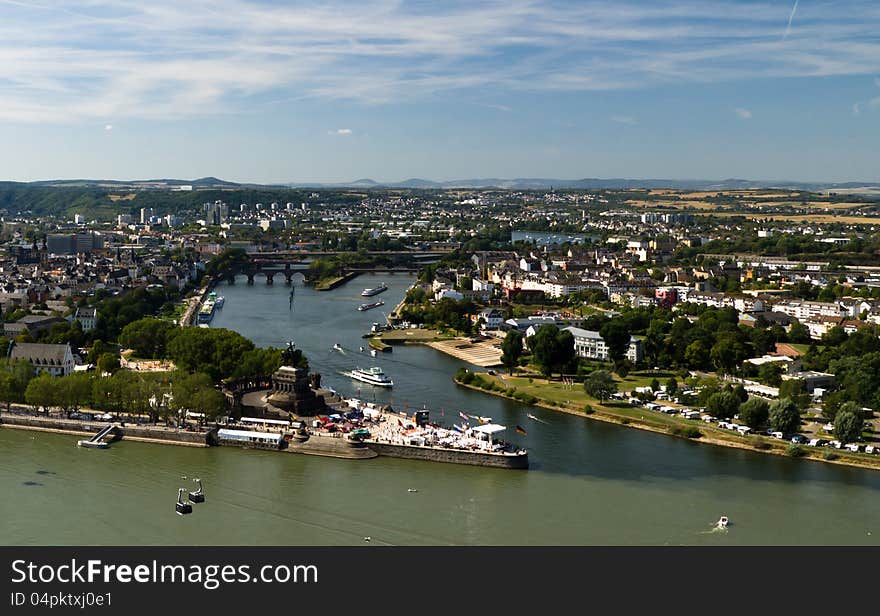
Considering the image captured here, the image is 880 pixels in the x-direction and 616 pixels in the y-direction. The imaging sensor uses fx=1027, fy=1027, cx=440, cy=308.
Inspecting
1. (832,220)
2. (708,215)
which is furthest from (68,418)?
(708,215)

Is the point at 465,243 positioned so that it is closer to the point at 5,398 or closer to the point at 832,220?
the point at 832,220

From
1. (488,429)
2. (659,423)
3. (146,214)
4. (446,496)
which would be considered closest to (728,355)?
(659,423)

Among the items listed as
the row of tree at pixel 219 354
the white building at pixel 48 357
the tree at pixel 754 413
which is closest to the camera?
the tree at pixel 754 413

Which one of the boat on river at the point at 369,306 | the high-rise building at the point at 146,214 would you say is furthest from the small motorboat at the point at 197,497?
the high-rise building at the point at 146,214

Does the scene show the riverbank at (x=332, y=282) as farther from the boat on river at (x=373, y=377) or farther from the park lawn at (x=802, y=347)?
the boat on river at (x=373, y=377)

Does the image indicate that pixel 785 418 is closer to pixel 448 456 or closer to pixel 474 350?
pixel 448 456

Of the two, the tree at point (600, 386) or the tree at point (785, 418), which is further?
the tree at point (600, 386)

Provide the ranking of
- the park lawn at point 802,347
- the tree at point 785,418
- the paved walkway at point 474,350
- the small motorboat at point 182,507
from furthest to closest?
the park lawn at point 802,347 < the paved walkway at point 474,350 < the tree at point 785,418 < the small motorboat at point 182,507
